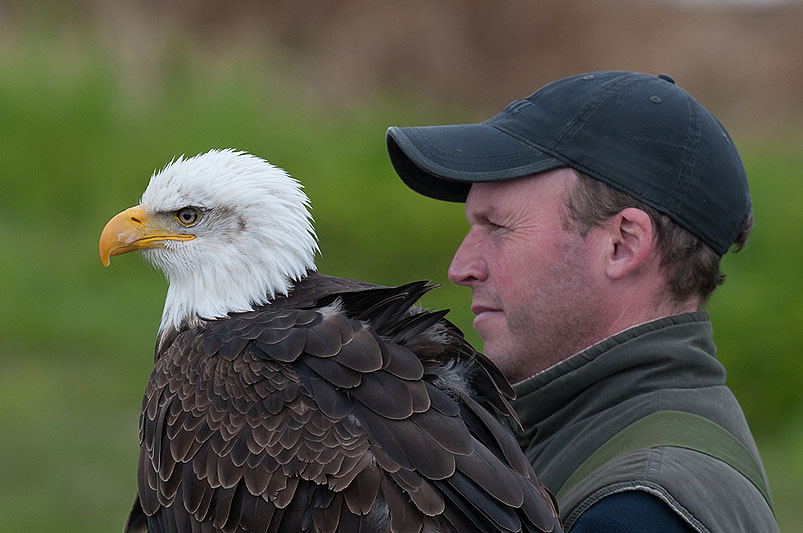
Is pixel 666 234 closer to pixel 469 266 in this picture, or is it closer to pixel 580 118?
pixel 580 118

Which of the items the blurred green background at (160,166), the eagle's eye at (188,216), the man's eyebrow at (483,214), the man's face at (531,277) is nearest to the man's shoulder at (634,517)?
the man's face at (531,277)

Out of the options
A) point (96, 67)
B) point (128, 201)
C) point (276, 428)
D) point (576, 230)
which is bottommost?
point (128, 201)

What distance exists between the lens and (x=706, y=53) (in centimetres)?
1568

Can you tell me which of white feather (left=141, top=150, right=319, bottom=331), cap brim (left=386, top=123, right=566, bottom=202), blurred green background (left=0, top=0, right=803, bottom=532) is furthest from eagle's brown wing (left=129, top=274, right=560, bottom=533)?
blurred green background (left=0, top=0, right=803, bottom=532)

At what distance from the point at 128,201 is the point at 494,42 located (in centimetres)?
740

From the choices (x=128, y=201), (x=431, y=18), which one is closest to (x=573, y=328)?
(x=128, y=201)

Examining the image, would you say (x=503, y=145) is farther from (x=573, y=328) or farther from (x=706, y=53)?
(x=706, y=53)

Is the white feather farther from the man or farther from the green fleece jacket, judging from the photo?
the green fleece jacket

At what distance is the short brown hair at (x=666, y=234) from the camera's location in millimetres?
3004

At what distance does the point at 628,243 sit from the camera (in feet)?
9.94

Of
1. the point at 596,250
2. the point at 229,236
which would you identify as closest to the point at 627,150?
the point at 596,250

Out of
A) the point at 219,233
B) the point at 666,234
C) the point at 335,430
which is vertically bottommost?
the point at 335,430

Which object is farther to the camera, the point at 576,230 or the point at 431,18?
the point at 431,18

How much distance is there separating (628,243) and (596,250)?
0.09 meters
